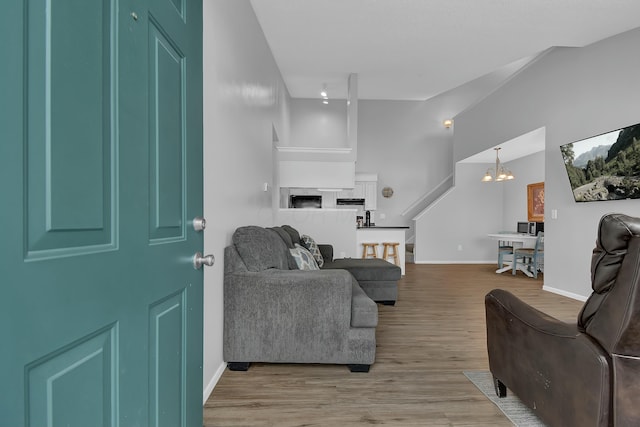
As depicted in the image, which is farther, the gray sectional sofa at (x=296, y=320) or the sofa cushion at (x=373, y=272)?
the sofa cushion at (x=373, y=272)

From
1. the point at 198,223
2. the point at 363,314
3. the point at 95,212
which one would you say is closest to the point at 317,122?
the point at 363,314

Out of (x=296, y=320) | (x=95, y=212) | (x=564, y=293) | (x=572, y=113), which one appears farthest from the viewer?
(x=564, y=293)

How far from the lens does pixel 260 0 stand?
3221mm

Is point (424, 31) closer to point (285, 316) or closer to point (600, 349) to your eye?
point (285, 316)

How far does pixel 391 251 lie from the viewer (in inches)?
241

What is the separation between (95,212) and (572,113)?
5375 millimetres

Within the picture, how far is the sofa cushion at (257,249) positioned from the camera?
2.29 m

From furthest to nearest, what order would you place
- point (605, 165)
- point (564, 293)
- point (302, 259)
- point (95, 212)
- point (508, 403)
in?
point (564, 293) → point (605, 165) → point (302, 259) → point (508, 403) → point (95, 212)

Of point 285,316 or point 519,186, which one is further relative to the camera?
point 519,186

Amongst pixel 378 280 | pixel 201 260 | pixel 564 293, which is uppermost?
pixel 201 260

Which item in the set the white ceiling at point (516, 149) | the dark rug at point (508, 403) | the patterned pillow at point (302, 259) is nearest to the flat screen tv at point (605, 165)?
the white ceiling at point (516, 149)

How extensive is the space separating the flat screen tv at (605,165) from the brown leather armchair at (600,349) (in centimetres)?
→ 317

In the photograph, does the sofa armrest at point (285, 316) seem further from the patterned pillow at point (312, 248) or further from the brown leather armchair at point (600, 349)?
the patterned pillow at point (312, 248)

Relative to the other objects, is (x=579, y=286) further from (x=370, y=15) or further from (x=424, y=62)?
(x=370, y=15)
